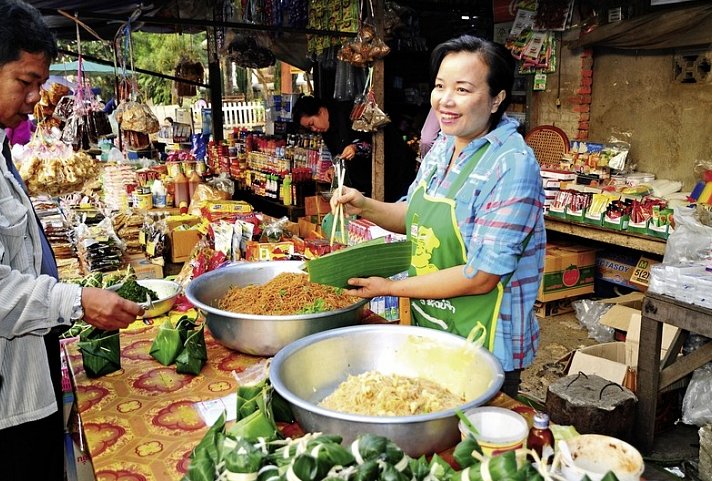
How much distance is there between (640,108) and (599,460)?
5074 millimetres

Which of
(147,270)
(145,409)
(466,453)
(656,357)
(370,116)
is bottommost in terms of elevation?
(656,357)

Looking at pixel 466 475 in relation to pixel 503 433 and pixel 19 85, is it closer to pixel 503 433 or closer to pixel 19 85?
pixel 503 433

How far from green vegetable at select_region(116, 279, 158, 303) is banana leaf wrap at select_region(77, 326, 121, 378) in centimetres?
67

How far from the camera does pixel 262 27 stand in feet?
14.7

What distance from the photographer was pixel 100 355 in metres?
1.92

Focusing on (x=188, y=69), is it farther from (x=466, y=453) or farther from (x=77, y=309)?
(x=466, y=453)

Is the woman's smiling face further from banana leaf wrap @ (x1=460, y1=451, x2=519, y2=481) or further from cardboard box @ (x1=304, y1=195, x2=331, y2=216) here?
cardboard box @ (x1=304, y1=195, x2=331, y2=216)

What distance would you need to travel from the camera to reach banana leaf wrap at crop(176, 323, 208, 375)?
6.32 feet

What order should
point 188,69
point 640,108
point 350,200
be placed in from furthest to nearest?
point 188,69
point 640,108
point 350,200

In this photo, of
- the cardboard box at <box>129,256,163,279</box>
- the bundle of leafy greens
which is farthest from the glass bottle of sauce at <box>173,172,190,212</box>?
the bundle of leafy greens

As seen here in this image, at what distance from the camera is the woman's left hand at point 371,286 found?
6.31 ft

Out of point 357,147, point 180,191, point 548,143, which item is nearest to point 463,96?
point 357,147

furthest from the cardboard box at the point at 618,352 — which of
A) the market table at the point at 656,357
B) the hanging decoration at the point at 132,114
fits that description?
the hanging decoration at the point at 132,114

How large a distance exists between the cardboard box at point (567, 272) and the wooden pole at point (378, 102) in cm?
170
